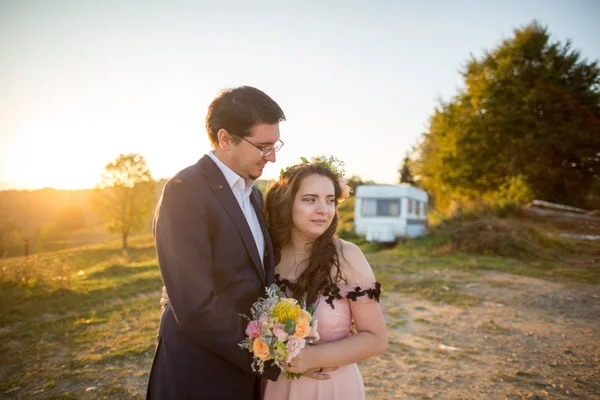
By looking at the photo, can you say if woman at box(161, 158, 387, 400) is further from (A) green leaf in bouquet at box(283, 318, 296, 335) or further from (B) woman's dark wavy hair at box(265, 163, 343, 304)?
(A) green leaf in bouquet at box(283, 318, 296, 335)

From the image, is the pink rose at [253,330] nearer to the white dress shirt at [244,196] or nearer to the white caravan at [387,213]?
the white dress shirt at [244,196]

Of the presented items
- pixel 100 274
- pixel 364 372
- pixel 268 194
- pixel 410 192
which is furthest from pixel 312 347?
pixel 410 192

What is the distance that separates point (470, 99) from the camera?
23.5m

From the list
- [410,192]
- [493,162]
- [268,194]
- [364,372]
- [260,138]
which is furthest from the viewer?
[493,162]

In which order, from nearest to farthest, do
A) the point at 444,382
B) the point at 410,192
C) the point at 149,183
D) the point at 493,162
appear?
1. the point at 444,382
2. the point at 410,192
3. the point at 493,162
4. the point at 149,183

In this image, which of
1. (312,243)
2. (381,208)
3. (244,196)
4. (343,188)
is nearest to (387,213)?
(381,208)

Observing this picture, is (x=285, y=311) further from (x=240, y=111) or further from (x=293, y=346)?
(x=240, y=111)

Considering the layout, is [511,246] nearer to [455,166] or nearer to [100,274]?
[455,166]

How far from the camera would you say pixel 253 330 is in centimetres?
188

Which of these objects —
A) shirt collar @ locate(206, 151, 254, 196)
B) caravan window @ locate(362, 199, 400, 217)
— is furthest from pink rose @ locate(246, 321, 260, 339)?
caravan window @ locate(362, 199, 400, 217)

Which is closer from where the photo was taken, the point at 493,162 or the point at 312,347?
the point at 312,347

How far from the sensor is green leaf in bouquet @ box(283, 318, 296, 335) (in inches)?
75.0

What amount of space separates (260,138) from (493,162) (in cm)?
2362

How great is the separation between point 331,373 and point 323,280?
0.67m
